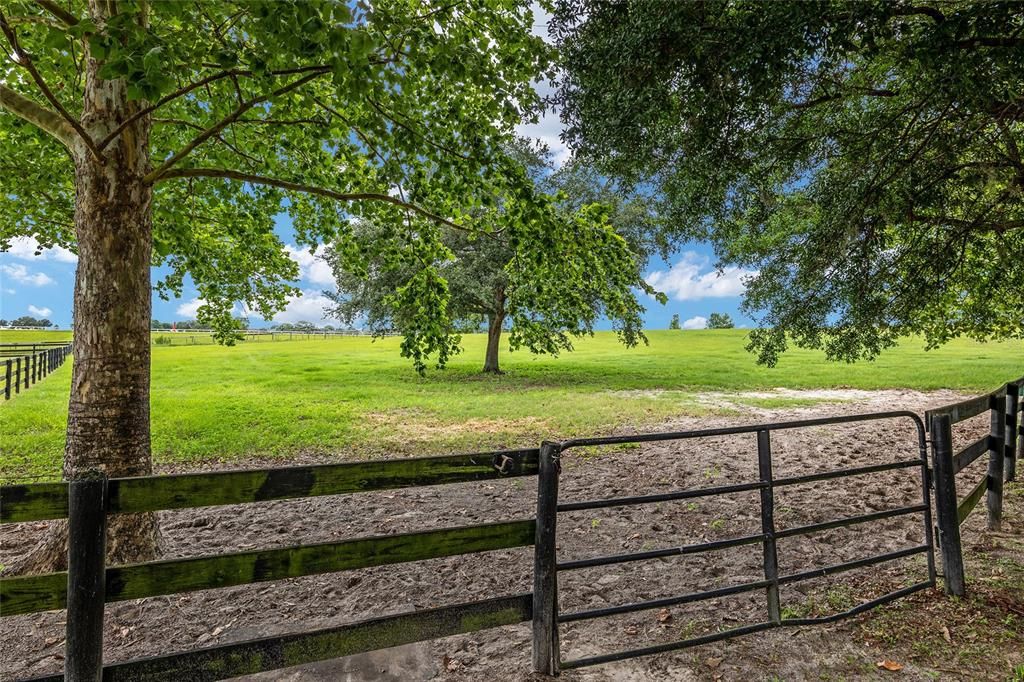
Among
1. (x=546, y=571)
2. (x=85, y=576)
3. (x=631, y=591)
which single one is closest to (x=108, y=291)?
(x=85, y=576)

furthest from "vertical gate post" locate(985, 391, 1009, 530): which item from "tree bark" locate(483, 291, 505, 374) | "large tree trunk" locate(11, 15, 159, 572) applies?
"tree bark" locate(483, 291, 505, 374)

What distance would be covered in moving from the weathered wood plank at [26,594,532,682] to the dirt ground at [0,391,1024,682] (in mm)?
525

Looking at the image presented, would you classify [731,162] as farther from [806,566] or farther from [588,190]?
[588,190]

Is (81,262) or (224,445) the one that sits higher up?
(81,262)

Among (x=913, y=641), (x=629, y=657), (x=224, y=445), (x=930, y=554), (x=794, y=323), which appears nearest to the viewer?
(x=629, y=657)

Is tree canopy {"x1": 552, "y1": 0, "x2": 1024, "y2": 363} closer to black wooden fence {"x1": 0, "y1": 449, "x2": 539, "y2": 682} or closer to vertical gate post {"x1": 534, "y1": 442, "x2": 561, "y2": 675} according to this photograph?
vertical gate post {"x1": 534, "y1": 442, "x2": 561, "y2": 675}

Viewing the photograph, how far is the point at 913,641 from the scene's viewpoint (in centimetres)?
375

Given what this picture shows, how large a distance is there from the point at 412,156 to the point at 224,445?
27.3ft

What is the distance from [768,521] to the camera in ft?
12.5

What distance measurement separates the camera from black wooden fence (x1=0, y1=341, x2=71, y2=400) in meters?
19.2

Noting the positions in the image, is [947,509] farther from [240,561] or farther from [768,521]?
[240,561]

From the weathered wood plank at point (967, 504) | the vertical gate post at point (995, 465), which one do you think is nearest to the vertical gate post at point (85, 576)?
the weathered wood plank at point (967, 504)

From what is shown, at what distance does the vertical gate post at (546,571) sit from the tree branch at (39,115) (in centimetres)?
550

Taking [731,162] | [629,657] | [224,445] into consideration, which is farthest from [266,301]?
[629,657]
